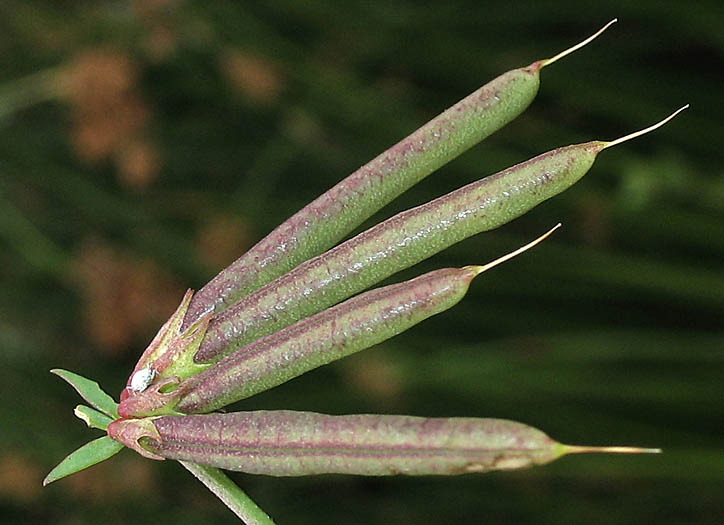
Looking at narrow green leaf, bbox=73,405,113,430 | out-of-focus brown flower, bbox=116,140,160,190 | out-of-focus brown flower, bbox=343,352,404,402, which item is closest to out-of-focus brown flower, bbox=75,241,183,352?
out-of-focus brown flower, bbox=116,140,160,190

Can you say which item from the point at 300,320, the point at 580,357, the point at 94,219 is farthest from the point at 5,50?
the point at 300,320

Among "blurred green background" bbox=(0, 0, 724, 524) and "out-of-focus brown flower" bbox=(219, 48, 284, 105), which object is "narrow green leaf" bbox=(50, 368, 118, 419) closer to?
"blurred green background" bbox=(0, 0, 724, 524)

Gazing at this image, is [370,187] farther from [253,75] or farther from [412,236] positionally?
[253,75]

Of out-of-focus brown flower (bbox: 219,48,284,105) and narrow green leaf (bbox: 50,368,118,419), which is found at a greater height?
out-of-focus brown flower (bbox: 219,48,284,105)

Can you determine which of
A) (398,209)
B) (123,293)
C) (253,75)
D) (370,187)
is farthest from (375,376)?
(370,187)

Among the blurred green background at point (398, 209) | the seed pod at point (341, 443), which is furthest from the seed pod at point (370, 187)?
the blurred green background at point (398, 209)

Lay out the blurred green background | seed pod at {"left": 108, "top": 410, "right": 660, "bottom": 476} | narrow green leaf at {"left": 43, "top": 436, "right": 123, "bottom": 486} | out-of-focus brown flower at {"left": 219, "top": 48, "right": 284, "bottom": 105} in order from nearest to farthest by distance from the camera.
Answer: seed pod at {"left": 108, "top": 410, "right": 660, "bottom": 476} < narrow green leaf at {"left": 43, "top": 436, "right": 123, "bottom": 486} < the blurred green background < out-of-focus brown flower at {"left": 219, "top": 48, "right": 284, "bottom": 105}
